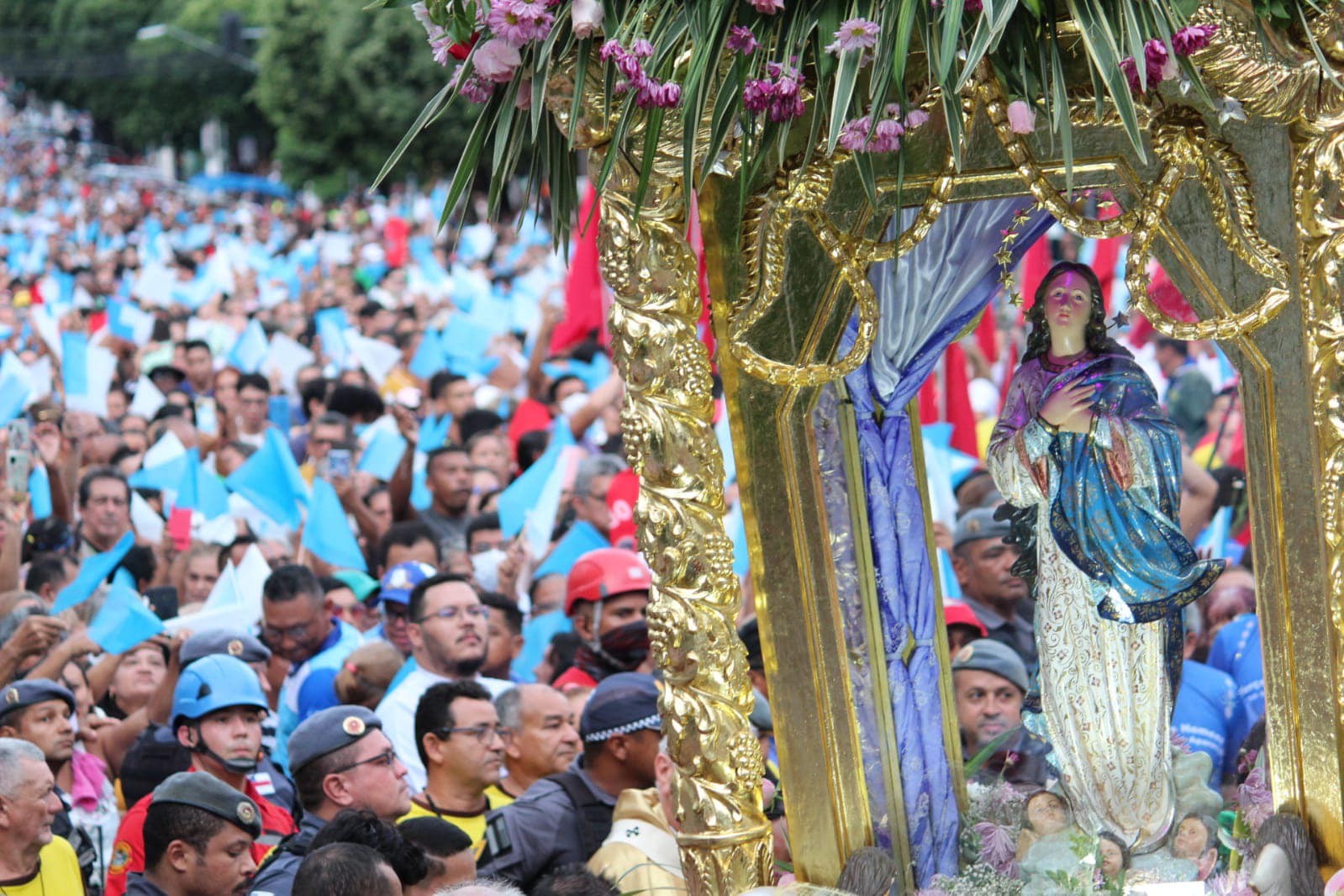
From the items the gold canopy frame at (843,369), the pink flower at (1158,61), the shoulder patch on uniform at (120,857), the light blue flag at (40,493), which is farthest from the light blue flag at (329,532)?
the pink flower at (1158,61)

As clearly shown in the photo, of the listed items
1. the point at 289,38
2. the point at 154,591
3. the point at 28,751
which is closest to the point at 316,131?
the point at 289,38

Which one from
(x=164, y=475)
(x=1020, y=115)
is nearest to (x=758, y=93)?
(x=1020, y=115)

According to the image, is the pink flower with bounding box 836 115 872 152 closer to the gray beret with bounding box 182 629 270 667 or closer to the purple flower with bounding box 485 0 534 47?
the purple flower with bounding box 485 0 534 47

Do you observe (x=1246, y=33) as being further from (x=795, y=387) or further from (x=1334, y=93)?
(x=795, y=387)

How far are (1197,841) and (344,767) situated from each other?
2.94 m

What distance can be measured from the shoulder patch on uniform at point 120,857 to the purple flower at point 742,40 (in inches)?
140

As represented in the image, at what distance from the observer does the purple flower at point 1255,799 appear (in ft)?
18.3

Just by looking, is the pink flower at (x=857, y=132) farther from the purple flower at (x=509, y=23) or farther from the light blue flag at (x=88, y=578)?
the light blue flag at (x=88, y=578)

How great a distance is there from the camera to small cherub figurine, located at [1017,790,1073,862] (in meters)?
5.73

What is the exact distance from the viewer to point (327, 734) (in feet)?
22.7

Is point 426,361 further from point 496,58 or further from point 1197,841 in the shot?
point 1197,841

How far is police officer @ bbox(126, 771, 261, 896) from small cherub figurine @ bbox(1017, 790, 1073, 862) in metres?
2.51

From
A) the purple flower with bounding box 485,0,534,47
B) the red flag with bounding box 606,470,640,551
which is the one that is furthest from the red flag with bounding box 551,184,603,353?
the purple flower with bounding box 485,0,534,47

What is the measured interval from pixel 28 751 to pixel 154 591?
3.36 meters
